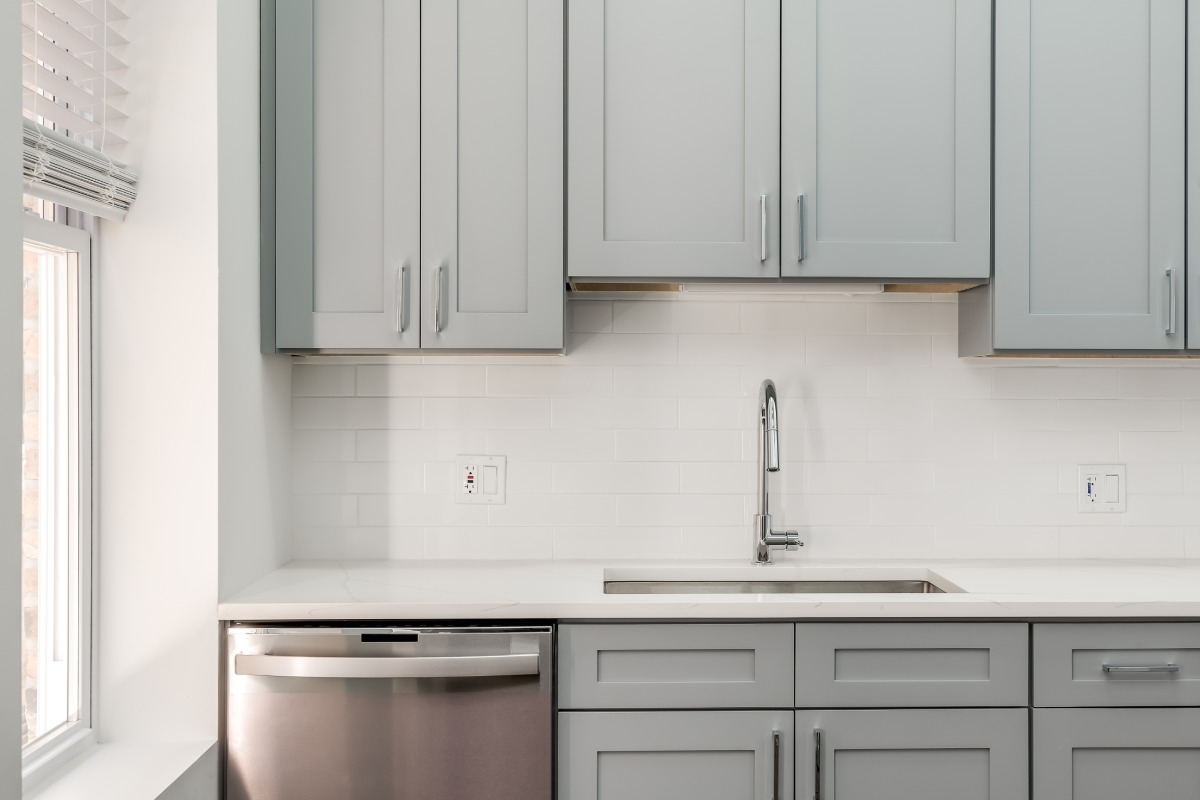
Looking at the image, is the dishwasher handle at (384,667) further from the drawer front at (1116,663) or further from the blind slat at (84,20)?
the blind slat at (84,20)

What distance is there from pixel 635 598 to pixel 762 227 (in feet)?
2.78

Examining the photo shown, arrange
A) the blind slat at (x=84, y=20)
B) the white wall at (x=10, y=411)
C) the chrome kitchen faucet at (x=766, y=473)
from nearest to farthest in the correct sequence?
the white wall at (x=10, y=411) → the blind slat at (x=84, y=20) → the chrome kitchen faucet at (x=766, y=473)

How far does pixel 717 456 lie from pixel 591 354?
42cm

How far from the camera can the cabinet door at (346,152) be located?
190 centimetres

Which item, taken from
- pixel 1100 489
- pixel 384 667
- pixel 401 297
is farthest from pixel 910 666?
pixel 401 297

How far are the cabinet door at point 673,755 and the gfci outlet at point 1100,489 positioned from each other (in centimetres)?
110

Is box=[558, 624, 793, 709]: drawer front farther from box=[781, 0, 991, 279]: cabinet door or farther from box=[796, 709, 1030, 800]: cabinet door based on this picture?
box=[781, 0, 991, 279]: cabinet door

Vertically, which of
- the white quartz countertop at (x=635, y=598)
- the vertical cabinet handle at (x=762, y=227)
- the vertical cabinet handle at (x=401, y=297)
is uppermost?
the vertical cabinet handle at (x=762, y=227)

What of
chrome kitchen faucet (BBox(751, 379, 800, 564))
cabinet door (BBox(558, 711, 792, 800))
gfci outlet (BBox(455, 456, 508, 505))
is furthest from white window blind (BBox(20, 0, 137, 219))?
chrome kitchen faucet (BBox(751, 379, 800, 564))

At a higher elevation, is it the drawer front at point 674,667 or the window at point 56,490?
the window at point 56,490

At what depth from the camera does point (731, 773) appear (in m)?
1.70

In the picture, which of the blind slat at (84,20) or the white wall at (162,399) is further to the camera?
the white wall at (162,399)

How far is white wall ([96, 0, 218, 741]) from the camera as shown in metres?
→ 1.67

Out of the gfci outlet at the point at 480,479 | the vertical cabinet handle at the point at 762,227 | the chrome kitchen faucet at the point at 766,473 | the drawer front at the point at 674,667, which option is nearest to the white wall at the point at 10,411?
the drawer front at the point at 674,667
